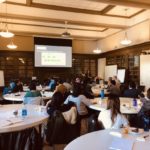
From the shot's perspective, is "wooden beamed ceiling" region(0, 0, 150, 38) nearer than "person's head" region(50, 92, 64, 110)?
No

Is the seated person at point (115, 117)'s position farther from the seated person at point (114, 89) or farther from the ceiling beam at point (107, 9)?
the ceiling beam at point (107, 9)

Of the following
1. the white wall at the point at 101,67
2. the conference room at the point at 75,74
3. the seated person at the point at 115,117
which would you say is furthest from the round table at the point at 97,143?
the white wall at the point at 101,67

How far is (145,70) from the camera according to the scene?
7.93 meters

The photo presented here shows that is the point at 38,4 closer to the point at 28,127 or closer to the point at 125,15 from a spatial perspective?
the point at 125,15

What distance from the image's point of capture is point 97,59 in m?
12.3

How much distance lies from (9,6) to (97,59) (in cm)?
696

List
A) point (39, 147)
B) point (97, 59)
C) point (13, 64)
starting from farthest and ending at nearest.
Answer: point (97, 59), point (13, 64), point (39, 147)

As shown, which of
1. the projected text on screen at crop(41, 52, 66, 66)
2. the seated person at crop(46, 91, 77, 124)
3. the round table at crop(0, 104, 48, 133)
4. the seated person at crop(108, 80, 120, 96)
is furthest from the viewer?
the projected text on screen at crop(41, 52, 66, 66)

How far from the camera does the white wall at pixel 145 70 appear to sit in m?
7.80

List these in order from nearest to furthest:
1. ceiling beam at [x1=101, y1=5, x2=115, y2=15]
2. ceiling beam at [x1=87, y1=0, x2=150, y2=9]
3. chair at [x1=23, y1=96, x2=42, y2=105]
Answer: chair at [x1=23, y1=96, x2=42, y2=105]
ceiling beam at [x1=87, y1=0, x2=150, y2=9]
ceiling beam at [x1=101, y1=5, x2=115, y2=15]

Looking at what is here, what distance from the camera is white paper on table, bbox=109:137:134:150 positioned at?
5.57ft

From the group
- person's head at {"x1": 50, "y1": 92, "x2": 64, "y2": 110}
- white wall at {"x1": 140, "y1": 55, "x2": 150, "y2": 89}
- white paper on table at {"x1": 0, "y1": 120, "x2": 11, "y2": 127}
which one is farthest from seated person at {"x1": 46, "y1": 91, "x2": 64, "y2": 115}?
white wall at {"x1": 140, "y1": 55, "x2": 150, "y2": 89}

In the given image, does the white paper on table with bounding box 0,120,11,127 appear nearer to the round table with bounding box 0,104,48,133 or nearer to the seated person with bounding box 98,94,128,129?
the round table with bounding box 0,104,48,133

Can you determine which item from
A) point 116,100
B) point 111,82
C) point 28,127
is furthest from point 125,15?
point 28,127
